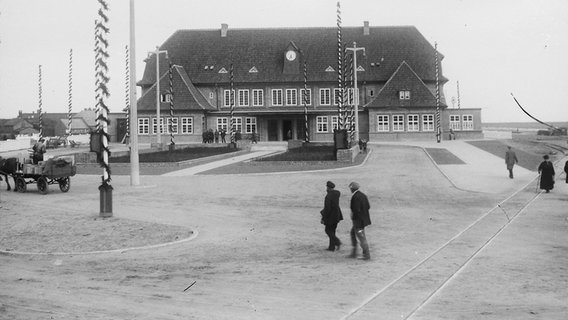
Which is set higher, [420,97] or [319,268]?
[420,97]

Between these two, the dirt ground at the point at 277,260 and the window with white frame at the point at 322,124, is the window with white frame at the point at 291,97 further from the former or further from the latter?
the dirt ground at the point at 277,260

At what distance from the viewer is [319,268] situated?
441 inches

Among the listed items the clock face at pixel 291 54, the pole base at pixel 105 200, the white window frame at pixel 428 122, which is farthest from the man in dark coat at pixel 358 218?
the clock face at pixel 291 54

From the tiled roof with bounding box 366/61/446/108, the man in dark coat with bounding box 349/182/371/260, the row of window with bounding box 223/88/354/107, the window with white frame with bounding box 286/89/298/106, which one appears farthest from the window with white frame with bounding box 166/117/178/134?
the man in dark coat with bounding box 349/182/371/260

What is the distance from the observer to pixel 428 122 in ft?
221

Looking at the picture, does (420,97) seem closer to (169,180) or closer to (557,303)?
(169,180)

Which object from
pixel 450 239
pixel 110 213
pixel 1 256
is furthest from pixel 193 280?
pixel 110 213

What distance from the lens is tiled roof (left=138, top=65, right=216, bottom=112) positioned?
2660 inches

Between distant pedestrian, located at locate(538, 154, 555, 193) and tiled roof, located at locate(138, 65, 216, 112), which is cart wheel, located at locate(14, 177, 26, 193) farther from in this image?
tiled roof, located at locate(138, 65, 216, 112)

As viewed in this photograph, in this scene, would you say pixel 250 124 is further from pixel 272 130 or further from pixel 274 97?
pixel 274 97

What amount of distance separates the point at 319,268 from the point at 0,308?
208 inches

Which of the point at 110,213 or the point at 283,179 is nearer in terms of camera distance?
the point at 110,213

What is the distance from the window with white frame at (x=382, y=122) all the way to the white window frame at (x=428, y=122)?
397cm

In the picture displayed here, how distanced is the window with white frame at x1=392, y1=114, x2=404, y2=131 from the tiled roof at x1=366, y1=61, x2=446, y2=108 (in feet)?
3.74
